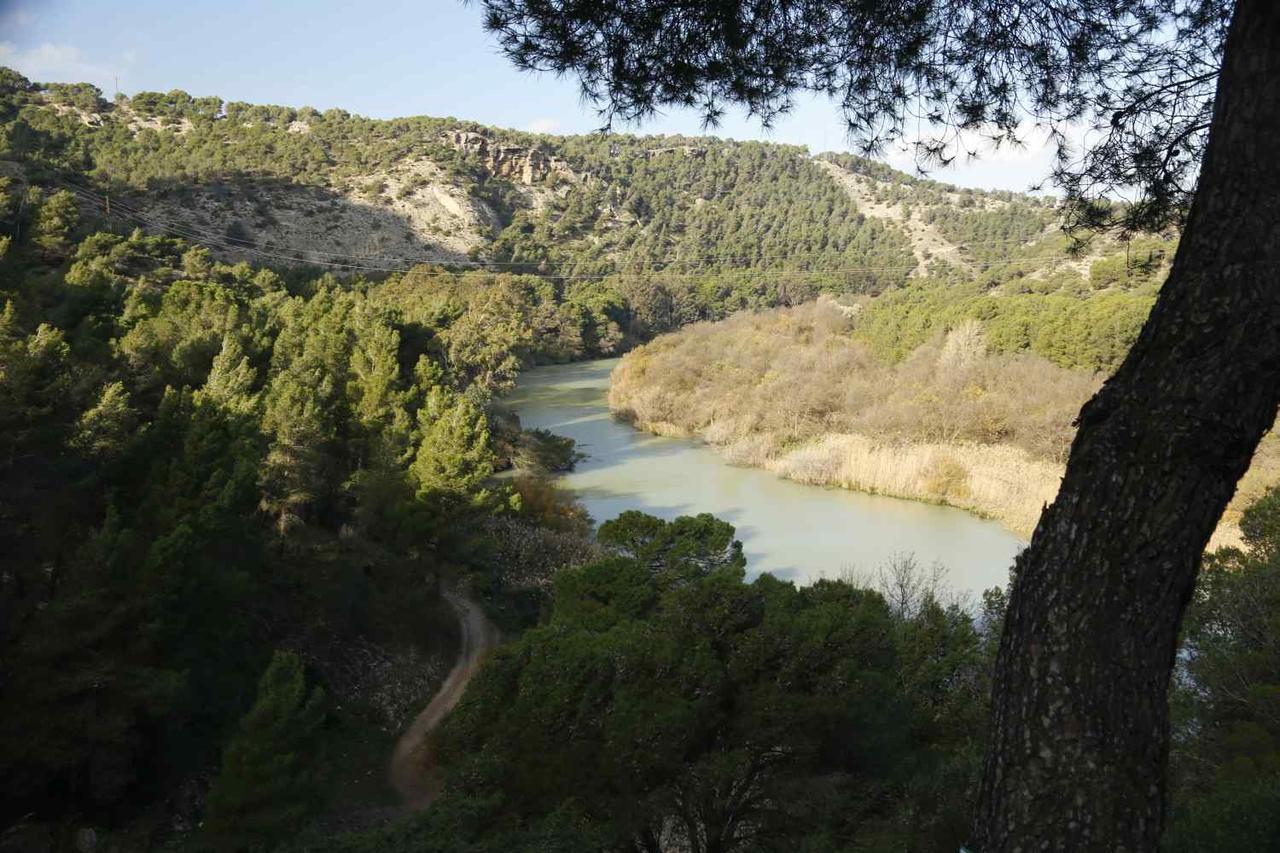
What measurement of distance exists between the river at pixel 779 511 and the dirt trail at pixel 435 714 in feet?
19.4

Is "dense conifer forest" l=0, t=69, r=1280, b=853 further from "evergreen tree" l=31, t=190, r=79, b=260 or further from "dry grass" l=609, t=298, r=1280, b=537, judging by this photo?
"dry grass" l=609, t=298, r=1280, b=537

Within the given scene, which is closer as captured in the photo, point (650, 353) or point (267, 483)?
point (267, 483)

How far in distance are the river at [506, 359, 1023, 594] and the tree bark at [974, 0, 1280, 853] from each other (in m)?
15.7

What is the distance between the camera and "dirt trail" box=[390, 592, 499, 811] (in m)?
11.3

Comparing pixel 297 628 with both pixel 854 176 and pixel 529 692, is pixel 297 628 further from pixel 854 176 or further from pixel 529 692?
pixel 854 176

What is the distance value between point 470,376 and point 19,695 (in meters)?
21.4

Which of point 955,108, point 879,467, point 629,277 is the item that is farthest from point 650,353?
point 955,108

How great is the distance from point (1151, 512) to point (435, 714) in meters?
12.3

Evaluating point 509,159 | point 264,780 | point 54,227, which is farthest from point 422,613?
point 509,159

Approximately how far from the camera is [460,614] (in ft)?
52.7

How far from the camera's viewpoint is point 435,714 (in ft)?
42.9

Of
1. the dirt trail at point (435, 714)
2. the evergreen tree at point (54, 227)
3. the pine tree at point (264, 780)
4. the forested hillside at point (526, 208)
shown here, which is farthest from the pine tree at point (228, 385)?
the forested hillside at point (526, 208)

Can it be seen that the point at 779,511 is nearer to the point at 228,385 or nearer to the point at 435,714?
the point at 435,714

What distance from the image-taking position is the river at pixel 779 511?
18.8 m
